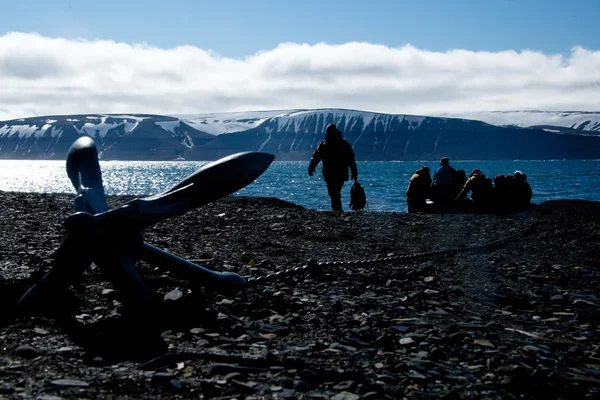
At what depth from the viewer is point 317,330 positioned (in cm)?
467

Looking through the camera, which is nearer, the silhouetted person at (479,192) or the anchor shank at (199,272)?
the anchor shank at (199,272)

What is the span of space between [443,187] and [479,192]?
4.12ft

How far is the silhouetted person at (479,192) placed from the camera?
53.8ft

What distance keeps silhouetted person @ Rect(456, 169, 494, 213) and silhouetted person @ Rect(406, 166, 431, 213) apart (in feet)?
3.48

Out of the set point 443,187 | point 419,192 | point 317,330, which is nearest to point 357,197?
point 419,192

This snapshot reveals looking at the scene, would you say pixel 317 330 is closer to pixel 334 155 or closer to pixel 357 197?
pixel 334 155

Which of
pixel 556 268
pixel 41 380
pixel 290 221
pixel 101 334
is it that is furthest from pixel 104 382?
pixel 290 221

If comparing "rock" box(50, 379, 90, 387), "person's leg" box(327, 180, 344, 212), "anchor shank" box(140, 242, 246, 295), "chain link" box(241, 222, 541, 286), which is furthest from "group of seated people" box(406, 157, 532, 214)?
"rock" box(50, 379, 90, 387)

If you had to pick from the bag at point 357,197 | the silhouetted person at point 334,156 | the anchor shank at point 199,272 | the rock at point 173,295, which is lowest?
the bag at point 357,197

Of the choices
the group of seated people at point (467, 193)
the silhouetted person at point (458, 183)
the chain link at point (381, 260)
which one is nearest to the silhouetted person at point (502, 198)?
the group of seated people at point (467, 193)

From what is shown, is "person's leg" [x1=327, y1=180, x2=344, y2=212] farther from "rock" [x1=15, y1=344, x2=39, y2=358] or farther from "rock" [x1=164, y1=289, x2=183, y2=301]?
"rock" [x1=15, y1=344, x2=39, y2=358]

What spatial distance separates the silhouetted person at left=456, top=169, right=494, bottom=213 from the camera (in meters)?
16.4

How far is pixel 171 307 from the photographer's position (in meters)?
5.10

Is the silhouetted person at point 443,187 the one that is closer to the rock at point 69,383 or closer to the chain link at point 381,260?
the chain link at point 381,260
